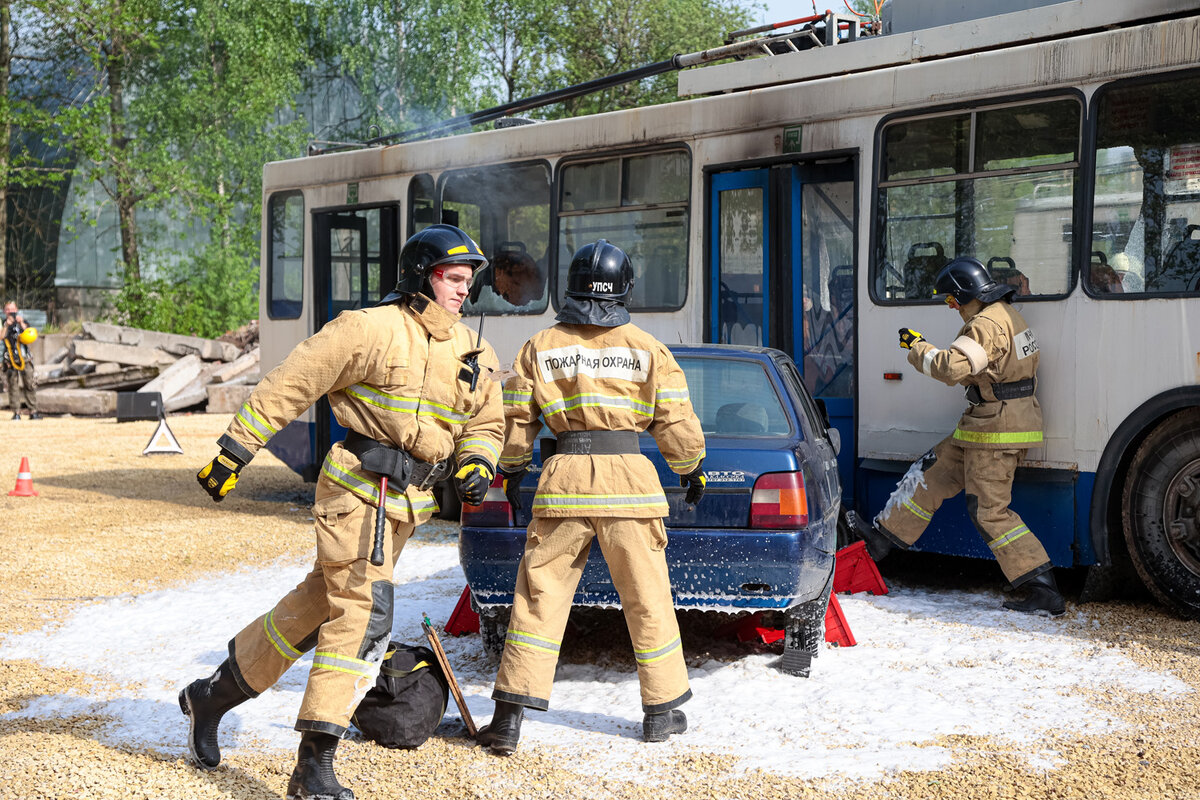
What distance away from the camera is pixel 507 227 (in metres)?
10.4

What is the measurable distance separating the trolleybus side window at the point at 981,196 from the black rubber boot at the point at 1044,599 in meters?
1.63

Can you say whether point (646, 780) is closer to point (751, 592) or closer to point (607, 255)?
point (751, 592)

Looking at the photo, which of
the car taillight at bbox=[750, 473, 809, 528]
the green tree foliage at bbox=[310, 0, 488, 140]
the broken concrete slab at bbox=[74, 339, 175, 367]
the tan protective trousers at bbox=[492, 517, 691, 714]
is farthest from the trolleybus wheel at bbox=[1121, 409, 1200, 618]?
the green tree foliage at bbox=[310, 0, 488, 140]

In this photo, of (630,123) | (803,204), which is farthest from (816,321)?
(630,123)

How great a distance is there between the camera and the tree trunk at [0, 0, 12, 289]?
30984 millimetres

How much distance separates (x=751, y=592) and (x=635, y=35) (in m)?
31.6

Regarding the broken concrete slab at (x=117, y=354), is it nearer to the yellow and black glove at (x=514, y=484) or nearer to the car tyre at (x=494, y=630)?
the car tyre at (x=494, y=630)

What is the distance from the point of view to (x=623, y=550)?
489 centimetres

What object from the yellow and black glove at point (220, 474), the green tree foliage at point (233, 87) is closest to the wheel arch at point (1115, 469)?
the yellow and black glove at point (220, 474)

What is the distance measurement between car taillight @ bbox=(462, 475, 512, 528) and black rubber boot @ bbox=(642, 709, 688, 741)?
1.23 metres

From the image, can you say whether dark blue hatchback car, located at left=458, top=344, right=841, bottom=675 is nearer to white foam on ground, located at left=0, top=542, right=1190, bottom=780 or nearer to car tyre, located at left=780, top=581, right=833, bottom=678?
car tyre, located at left=780, top=581, right=833, bottom=678

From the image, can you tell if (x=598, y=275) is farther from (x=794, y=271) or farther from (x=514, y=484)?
(x=794, y=271)

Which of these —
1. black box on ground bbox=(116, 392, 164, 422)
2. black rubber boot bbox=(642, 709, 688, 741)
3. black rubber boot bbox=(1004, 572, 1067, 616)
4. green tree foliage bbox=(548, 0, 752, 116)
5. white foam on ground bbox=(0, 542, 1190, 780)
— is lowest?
A: white foam on ground bbox=(0, 542, 1190, 780)

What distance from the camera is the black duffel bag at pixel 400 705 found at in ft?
15.4
